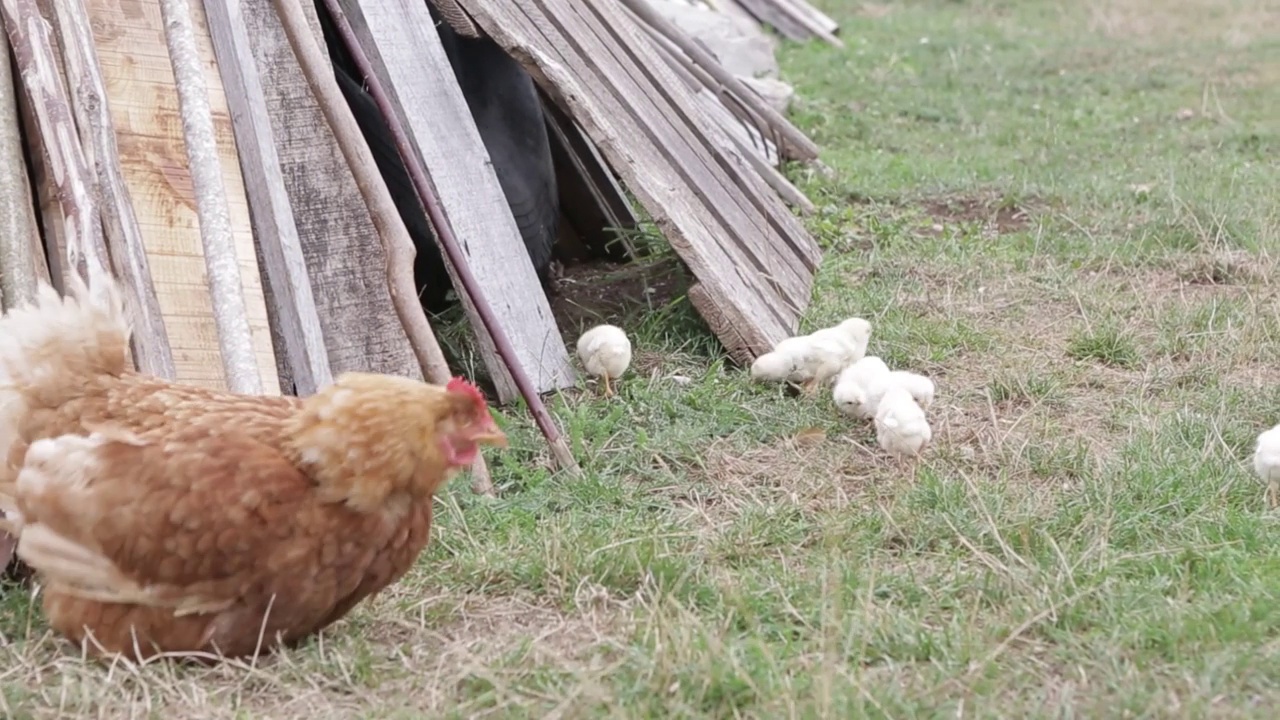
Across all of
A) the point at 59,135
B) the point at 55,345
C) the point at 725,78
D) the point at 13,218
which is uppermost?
the point at 59,135

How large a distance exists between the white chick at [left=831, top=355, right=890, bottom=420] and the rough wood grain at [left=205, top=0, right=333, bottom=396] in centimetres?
158

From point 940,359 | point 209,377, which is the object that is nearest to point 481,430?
point 209,377

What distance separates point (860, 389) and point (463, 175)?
153cm

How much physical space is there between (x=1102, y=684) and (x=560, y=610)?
121 centimetres

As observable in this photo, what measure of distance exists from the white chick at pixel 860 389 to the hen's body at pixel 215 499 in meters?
1.70

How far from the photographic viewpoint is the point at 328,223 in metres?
4.49

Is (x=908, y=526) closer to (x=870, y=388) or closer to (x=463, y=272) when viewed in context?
(x=870, y=388)

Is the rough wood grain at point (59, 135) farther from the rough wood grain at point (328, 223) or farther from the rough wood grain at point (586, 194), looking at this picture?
the rough wood grain at point (586, 194)

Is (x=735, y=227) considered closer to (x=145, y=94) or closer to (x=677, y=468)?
(x=677, y=468)

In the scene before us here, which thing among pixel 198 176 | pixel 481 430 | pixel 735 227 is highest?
pixel 198 176

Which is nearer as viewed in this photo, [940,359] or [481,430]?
[481,430]

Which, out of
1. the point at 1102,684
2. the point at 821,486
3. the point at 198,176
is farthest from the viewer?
the point at 821,486

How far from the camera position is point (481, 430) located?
3.07 metres

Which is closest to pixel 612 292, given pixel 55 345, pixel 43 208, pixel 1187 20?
pixel 43 208
